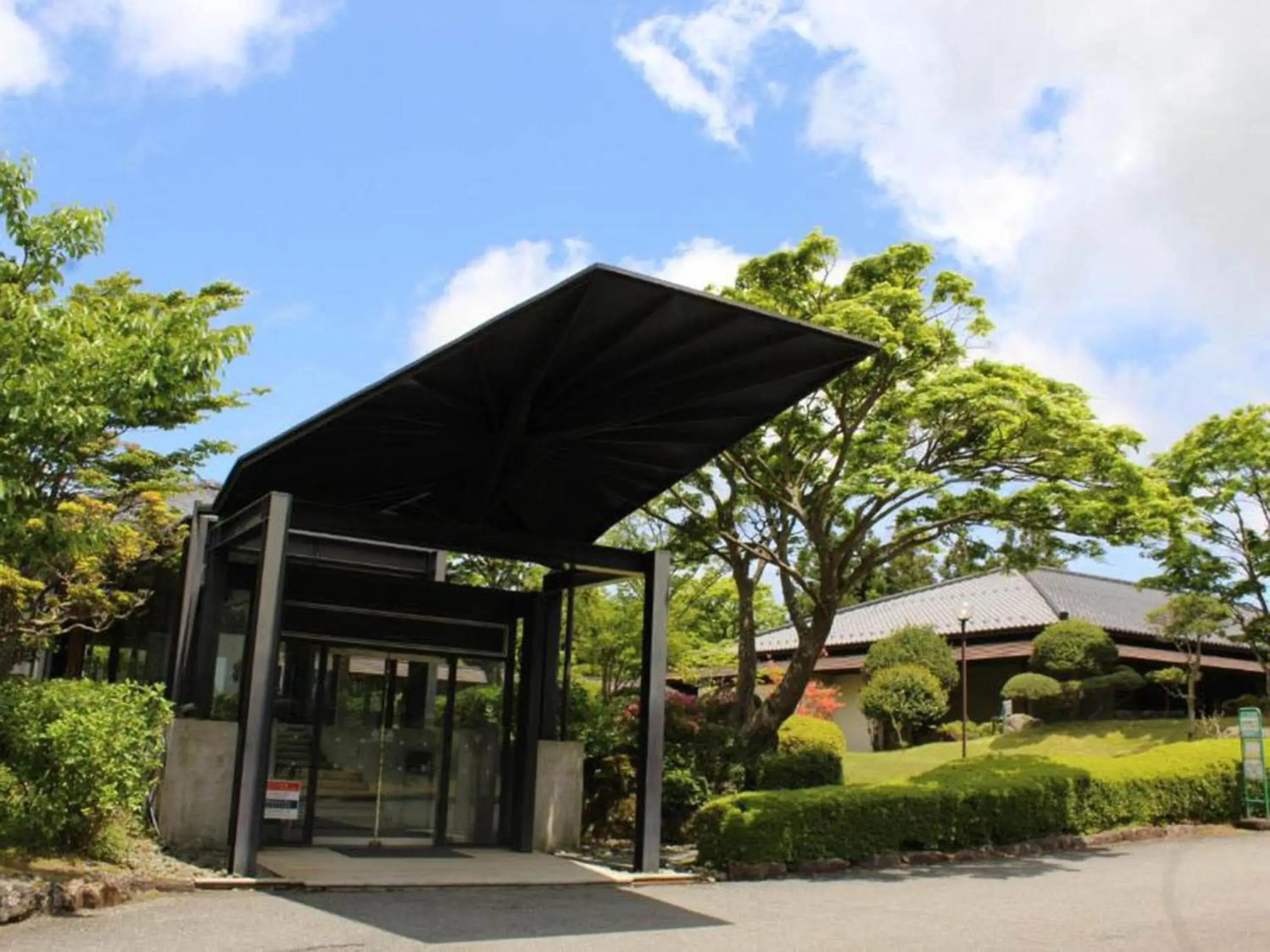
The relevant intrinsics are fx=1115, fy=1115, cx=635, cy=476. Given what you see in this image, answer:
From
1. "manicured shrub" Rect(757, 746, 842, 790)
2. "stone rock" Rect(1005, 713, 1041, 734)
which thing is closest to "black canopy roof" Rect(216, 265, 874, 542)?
"manicured shrub" Rect(757, 746, 842, 790)

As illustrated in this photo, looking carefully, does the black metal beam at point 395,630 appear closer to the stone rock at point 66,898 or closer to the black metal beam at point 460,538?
the black metal beam at point 460,538

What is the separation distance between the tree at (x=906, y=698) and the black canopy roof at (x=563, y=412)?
15635mm

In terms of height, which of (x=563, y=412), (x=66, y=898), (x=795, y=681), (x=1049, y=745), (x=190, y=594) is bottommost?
(x=66, y=898)

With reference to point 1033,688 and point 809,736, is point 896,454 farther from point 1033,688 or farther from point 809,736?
point 1033,688

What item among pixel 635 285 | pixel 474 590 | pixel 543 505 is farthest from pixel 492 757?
pixel 635 285

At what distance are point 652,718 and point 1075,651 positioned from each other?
18861mm

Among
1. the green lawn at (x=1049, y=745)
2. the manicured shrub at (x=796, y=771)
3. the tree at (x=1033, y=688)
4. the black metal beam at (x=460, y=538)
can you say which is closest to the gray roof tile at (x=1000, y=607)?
the tree at (x=1033, y=688)

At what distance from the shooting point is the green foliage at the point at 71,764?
31.1 feet

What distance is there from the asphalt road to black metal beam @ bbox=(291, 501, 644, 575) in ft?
11.9

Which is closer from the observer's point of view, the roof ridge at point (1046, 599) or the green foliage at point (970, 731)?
the green foliage at point (970, 731)

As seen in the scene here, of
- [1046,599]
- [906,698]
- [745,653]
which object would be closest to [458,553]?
[745,653]

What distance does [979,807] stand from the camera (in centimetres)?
1441

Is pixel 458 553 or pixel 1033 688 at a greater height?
pixel 458 553

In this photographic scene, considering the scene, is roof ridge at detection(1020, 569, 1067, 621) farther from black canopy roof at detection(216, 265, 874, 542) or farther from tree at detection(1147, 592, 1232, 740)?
black canopy roof at detection(216, 265, 874, 542)
